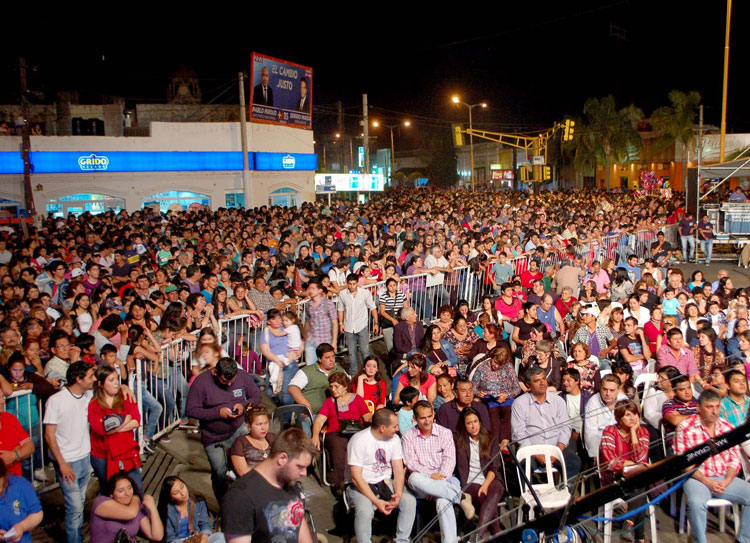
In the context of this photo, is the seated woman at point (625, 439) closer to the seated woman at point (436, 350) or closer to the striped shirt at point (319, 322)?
the seated woman at point (436, 350)

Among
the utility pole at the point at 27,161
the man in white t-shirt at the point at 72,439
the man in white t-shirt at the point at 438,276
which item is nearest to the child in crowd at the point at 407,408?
the man in white t-shirt at the point at 72,439

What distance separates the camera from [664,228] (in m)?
19.9

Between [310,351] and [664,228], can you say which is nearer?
[310,351]

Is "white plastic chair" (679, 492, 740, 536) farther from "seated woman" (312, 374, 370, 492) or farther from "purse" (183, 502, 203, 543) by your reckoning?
"purse" (183, 502, 203, 543)

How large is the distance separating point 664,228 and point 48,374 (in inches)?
712

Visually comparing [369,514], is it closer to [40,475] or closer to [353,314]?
[40,475]

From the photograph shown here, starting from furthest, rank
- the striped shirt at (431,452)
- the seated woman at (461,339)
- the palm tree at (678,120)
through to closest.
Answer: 1. the palm tree at (678,120)
2. the seated woman at (461,339)
3. the striped shirt at (431,452)

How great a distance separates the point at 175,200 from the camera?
30141 mm

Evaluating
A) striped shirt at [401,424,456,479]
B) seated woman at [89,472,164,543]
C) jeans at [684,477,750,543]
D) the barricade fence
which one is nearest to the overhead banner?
the barricade fence

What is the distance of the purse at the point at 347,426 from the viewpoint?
6.36 meters

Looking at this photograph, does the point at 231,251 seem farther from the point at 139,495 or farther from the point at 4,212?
the point at 4,212

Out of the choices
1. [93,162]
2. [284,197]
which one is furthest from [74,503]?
[284,197]

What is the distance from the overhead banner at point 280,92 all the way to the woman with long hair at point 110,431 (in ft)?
84.5

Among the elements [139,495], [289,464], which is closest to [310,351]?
[139,495]
